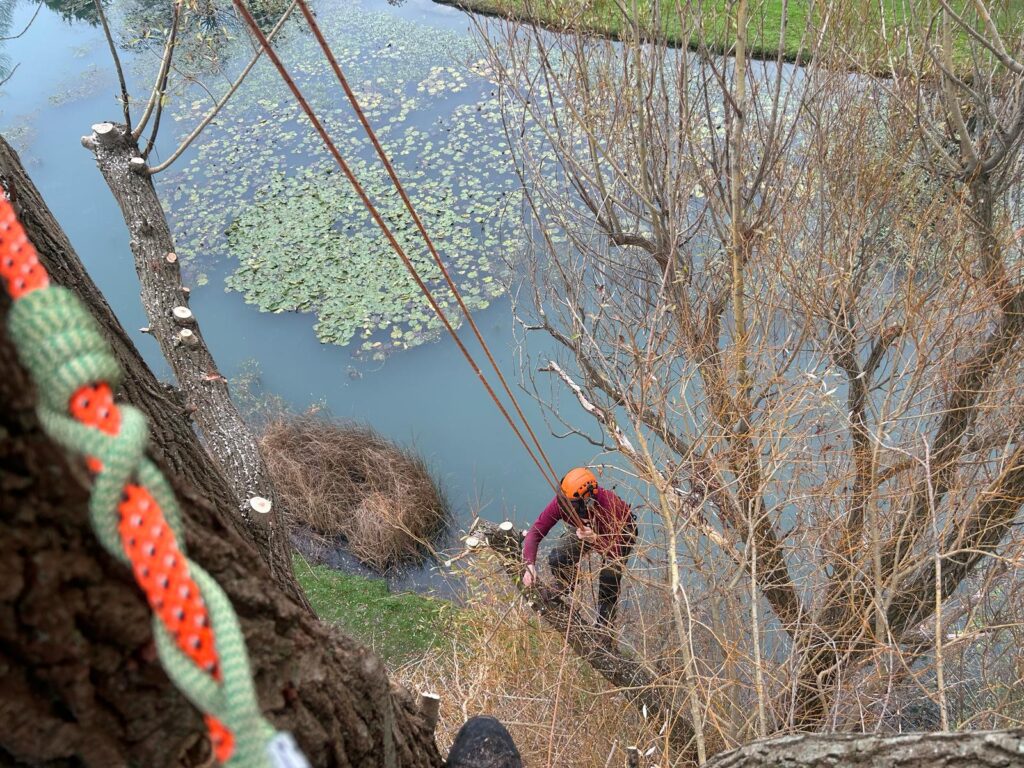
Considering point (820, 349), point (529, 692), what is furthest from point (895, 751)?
point (529, 692)

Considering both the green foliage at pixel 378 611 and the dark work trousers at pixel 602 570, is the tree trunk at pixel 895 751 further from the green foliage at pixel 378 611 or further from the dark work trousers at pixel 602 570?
the green foliage at pixel 378 611

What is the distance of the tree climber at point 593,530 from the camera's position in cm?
361

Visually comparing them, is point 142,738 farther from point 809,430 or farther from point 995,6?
point 995,6

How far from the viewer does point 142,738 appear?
2.48 feet

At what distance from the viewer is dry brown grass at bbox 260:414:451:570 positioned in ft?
21.4

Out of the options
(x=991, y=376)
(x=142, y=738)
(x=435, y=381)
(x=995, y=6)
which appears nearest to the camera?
(x=142, y=738)

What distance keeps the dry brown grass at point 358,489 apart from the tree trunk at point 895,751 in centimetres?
526

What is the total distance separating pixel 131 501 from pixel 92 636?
133 mm

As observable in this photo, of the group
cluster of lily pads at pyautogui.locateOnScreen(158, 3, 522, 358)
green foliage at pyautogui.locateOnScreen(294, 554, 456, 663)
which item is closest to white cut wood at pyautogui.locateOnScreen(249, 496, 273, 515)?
green foliage at pyautogui.locateOnScreen(294, 554, 456, 663)

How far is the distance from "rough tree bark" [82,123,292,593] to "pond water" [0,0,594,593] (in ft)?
11.8

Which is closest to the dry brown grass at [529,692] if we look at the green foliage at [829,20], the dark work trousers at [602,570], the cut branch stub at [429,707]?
the dark work trousers at [602,570]

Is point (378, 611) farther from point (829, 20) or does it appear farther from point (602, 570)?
point (829, 20)

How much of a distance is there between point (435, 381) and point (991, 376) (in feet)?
14.8

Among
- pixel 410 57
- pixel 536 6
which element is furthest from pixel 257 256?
pixel 536 6
